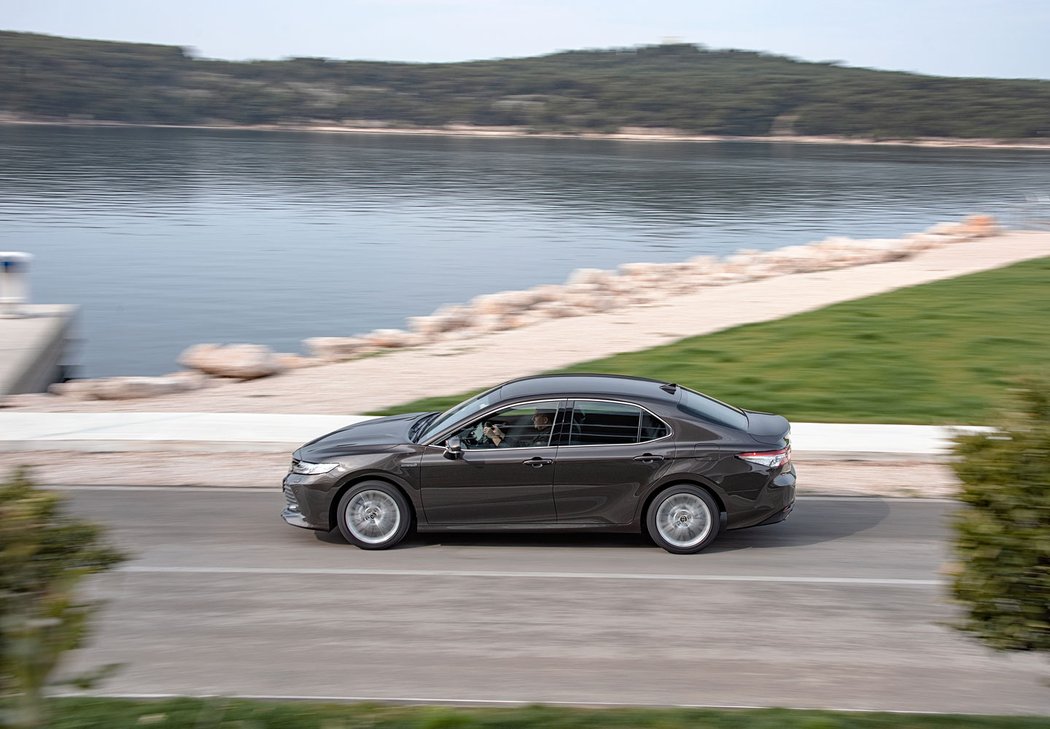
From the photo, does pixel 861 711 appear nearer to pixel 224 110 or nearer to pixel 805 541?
pixel 805 541

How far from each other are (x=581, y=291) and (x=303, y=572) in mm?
23352

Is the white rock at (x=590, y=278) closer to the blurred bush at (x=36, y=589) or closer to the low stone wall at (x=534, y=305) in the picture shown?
the low stone wall at (x=534, y=305)

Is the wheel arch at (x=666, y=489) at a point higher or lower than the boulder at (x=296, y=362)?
lower

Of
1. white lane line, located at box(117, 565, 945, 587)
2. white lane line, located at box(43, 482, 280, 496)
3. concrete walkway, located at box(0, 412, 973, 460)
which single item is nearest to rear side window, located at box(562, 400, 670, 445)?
white lane line, located at box(117, 565, 945, 587)

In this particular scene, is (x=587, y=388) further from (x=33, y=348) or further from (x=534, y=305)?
(x=534, y=305)

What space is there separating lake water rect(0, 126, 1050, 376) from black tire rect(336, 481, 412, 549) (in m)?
18.3

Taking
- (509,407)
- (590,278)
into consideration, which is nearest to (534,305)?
(590,278)

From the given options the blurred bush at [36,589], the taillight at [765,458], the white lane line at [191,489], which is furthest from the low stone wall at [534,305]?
the blurred bush at [36,589]

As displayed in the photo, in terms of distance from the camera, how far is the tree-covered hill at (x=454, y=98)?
15750cm

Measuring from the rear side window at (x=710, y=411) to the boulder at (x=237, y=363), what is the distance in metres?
11.3

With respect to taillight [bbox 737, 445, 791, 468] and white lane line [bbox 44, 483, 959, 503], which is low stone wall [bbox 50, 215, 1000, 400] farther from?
taillight [bbox 737, 445, 791, 468]

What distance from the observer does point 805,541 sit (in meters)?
10.3

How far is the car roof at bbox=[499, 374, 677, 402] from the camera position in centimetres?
999

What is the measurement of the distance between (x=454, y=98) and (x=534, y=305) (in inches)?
6110
